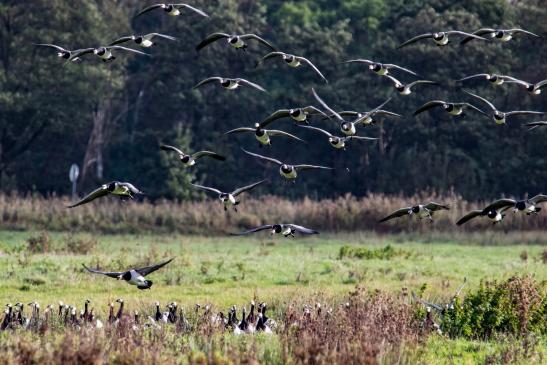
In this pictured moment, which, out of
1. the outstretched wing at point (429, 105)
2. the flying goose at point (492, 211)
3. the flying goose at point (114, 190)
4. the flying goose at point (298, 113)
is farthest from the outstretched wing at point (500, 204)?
the flying goose at point (114, 190)

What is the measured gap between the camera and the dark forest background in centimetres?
5475

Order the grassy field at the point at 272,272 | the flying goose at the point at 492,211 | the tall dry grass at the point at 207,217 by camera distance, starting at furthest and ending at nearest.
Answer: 1. the tall dry grass at the point at 207,217
2. the grassy field at the point at 272,272
3. the flying goose at the point at 492,211

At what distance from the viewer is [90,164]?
2333 inches

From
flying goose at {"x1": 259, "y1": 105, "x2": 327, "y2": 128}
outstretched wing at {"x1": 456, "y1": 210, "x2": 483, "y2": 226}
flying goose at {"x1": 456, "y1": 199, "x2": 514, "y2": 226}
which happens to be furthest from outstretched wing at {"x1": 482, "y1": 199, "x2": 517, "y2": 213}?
flying goose at {"x1": 259, "y1": 105, "x2": 327, "y2": 128}

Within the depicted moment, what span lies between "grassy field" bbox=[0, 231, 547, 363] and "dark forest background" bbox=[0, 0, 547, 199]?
59.7ft

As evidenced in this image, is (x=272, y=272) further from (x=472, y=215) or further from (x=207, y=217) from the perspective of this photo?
(x=207, y=217)

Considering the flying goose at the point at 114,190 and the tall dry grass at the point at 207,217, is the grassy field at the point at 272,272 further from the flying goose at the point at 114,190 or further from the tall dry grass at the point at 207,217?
the tall dry grass at the point at 207,217

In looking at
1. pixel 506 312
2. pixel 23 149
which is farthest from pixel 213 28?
pixel 506 312

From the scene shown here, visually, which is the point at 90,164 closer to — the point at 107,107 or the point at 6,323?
the point at 107,107

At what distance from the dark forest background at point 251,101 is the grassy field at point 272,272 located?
59.7 feet

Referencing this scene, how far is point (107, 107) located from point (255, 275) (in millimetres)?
35446

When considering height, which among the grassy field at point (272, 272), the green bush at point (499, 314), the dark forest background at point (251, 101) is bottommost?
the green bush at point (499, 314)

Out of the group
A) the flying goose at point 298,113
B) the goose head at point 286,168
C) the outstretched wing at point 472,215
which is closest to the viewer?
the outstretched wing at point 472,215

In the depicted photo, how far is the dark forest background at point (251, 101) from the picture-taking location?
54747mm
